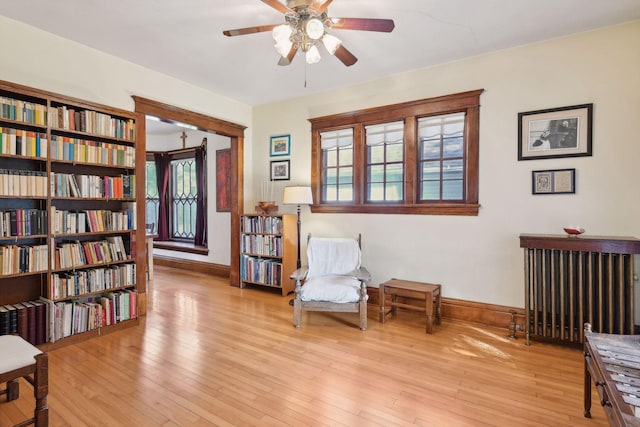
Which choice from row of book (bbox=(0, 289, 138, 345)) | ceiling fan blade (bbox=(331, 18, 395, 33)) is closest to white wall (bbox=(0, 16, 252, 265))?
row of book (bbox=(0, 289, 138, 345))

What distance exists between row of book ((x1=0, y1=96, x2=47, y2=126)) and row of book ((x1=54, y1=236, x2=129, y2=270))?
111 cm

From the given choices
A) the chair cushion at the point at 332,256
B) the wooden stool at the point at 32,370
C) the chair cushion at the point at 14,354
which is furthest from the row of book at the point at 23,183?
the chair cushion at the point at 332,256

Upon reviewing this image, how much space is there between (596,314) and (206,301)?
4141 mm

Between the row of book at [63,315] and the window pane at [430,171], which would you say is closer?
the row of book at [63,315]

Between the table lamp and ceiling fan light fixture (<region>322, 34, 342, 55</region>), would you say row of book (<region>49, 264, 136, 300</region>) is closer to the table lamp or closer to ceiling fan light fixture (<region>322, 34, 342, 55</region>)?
the table lamp

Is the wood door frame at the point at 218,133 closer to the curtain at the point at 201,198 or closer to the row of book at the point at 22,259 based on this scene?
the row of book at the point at 22,259

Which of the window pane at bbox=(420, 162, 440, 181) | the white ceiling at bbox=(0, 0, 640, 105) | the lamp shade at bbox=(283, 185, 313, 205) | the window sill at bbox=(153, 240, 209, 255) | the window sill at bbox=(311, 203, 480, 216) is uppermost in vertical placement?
the white ceiling at bbox=(0, 0, 640, 105)

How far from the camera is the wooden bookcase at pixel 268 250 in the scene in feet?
14.9

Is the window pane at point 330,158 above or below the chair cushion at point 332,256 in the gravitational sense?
above

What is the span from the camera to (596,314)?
271 centimetres

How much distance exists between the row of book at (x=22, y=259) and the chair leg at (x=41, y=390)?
133 cm

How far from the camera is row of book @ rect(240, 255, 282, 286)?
4609 millimetres

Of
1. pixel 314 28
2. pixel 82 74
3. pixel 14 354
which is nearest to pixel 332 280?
pixel 314 28

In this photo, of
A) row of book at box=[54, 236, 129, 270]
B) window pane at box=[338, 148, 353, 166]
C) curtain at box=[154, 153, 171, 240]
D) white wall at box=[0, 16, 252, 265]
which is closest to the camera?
white wall at box=[0, 16, 252, 265]
